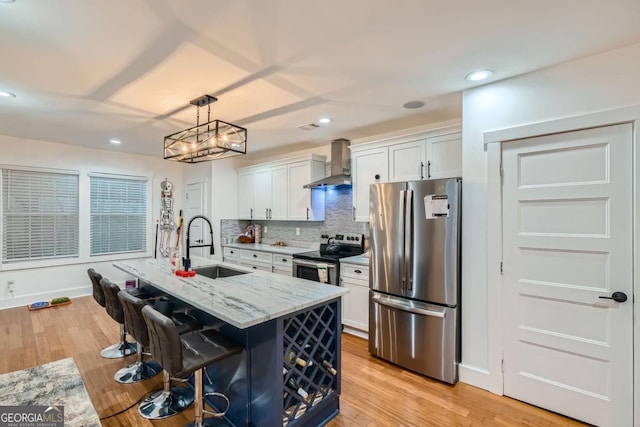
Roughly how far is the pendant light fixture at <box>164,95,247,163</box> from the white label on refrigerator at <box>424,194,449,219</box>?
1.71 metres

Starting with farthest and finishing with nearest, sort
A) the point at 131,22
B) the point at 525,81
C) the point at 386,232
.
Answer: the point at 386,232 → the point at 525,81 → the point at 131,22

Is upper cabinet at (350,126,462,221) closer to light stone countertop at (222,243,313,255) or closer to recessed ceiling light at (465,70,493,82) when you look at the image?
recessed ceiling light at (465,70,493,82)

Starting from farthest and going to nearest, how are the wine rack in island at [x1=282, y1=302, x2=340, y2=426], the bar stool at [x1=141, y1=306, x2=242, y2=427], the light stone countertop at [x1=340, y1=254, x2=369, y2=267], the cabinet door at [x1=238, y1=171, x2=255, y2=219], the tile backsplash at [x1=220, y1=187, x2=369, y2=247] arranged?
the cabinet door at [x1=238, y1=171, x2=255, y2=219]
the tile backsplash at [x1=220, y1=187, x2=369, y2=247]
the light stone countertop at [x1=340, y1=254, x2=369, y2=267]
the wine rack in island at [x1=282, y1=302, x2=340, y2=426]
the bar stool at [x1=141, y1=306, x2=242, y2=427]

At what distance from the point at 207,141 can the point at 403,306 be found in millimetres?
2347

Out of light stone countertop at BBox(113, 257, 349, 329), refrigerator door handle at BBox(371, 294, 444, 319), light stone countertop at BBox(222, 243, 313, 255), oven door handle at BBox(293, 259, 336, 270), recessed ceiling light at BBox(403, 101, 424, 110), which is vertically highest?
recessed ceiling light at BBox(403, 101, 424, 110)

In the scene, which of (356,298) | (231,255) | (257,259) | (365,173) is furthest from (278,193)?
(356,298)

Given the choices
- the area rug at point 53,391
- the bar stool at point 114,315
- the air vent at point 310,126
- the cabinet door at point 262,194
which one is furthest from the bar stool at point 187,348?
the cabinet door at point 262,194

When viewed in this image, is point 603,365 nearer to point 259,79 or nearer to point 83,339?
point 259,79

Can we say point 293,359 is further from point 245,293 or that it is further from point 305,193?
point 305,193

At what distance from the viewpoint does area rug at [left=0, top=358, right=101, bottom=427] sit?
6.41 ft

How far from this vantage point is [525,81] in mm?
2291

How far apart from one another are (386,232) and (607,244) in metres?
1.58

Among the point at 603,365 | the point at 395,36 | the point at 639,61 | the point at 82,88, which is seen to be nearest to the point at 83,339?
the point at 82,88

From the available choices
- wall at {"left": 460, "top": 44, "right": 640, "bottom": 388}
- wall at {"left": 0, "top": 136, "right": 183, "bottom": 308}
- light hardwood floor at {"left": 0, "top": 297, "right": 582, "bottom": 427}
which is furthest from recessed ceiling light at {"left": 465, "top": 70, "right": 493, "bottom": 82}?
wall at {"left": 0, "top": 136, "right": 183, "bottom": 308}
